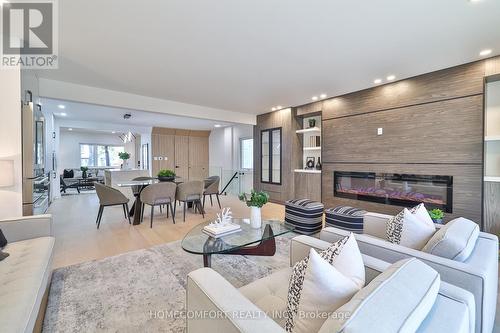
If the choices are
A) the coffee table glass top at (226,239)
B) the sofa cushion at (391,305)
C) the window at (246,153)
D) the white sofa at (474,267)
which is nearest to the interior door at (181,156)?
the window at (246,153)

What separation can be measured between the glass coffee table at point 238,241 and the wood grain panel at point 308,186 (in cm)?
266

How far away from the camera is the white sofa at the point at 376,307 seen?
26.2 inches

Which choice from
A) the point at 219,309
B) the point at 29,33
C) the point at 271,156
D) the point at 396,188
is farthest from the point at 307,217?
the point at 29,33

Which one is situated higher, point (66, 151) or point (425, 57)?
point (425, 57)

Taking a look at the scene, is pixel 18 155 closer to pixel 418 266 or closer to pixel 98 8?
pixel 98 8

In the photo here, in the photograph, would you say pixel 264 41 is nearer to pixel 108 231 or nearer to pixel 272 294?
pixel 272 294

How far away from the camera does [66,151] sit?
10688 mm

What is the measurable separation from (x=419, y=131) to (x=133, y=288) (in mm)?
4458

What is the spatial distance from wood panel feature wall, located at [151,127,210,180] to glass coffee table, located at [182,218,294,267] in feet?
23.8

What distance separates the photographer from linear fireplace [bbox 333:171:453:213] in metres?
3.49

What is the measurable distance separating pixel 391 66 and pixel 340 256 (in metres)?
3.36

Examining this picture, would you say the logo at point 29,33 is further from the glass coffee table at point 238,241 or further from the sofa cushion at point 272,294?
the sofa cushion at point 272,294

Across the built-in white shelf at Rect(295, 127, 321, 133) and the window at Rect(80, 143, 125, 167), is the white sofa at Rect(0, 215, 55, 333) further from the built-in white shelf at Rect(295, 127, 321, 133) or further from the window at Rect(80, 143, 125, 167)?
the window at Rect(80, 143, 125, 167)

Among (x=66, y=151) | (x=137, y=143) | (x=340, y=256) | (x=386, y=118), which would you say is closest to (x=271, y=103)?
(x=386, y=118)
